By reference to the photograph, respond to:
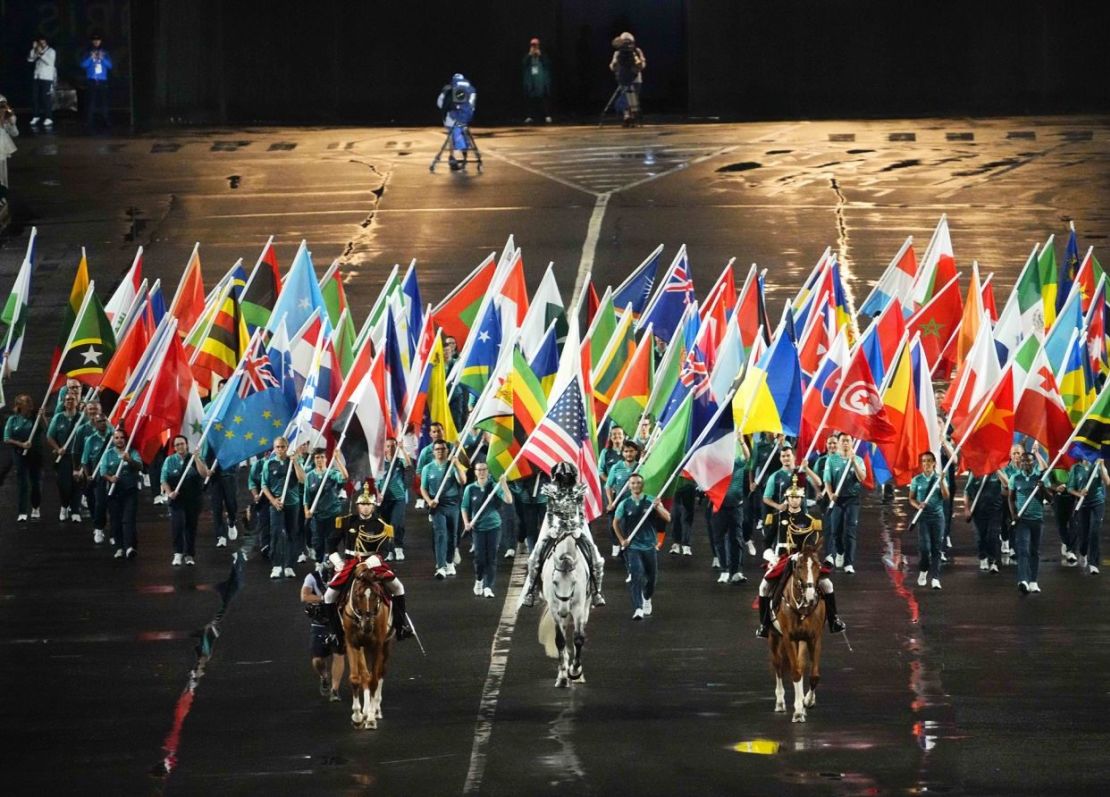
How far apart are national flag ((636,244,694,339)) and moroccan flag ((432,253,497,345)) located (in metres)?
2.22

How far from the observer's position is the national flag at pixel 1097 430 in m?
25.7

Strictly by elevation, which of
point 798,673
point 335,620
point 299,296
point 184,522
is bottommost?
point 798,673

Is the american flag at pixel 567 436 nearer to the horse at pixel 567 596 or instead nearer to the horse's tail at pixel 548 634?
the horse's tail at pixel 548 634

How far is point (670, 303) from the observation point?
3231 cm

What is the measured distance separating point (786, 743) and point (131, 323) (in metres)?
14.4

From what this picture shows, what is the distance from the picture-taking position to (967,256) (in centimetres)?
4412

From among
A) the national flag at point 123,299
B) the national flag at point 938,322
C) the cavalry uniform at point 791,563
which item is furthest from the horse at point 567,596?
the national flag at point 123,299

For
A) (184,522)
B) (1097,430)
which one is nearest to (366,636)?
(184,522)

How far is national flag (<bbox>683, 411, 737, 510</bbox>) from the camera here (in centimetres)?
2517

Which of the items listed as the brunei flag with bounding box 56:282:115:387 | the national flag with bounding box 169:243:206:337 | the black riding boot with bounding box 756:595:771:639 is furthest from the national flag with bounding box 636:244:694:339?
the black riding boot with bounding box 756:595:771:639

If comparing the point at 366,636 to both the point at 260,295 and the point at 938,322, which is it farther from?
the point at 938,322

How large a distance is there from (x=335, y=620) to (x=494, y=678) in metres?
2.22

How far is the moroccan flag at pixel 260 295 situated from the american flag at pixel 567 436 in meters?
9.70

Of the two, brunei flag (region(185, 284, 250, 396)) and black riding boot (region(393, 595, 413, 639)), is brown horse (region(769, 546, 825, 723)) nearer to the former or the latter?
black riding boot (region(393, 595, 413, 639))
